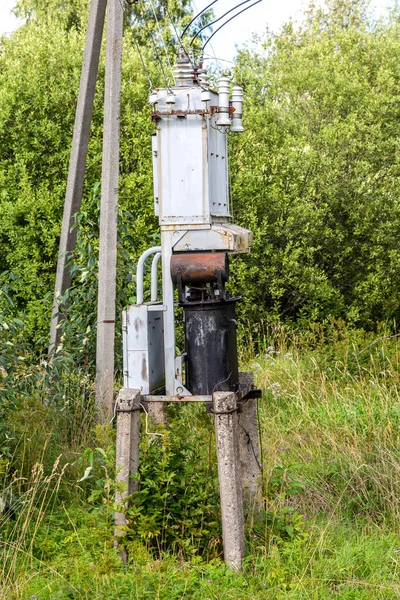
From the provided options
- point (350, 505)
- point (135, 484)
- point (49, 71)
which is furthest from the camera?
point (49, 71)

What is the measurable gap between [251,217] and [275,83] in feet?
9.22

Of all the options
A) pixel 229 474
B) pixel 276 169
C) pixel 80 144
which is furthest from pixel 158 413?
pixel 276 169

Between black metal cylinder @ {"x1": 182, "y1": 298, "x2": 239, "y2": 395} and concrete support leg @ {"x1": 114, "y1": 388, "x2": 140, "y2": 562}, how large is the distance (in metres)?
0.33

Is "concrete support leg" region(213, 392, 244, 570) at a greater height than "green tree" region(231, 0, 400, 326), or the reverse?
"green tree" region(231, 0, 400, 326)

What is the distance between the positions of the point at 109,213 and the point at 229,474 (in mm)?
2593

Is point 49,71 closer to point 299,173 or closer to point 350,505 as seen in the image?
point 299,173

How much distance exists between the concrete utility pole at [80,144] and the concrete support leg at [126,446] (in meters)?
2.66

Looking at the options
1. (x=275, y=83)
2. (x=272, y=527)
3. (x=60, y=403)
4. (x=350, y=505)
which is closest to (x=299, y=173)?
(x=275, y=83)

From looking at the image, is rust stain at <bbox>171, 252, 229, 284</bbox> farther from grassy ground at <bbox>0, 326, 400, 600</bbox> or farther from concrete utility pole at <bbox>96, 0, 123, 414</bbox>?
concrete utility pole at <bbox>96, 0, 123, 414</bbox>

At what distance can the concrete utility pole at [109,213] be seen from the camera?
620 centimetres

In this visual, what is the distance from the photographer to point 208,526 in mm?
4574

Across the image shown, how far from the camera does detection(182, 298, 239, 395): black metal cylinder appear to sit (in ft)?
14.5

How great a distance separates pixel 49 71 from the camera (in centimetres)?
998

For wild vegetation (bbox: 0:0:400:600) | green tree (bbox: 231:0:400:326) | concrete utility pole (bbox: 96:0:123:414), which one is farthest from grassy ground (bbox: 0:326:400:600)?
green tree (bbox: 231:0:400:326)
